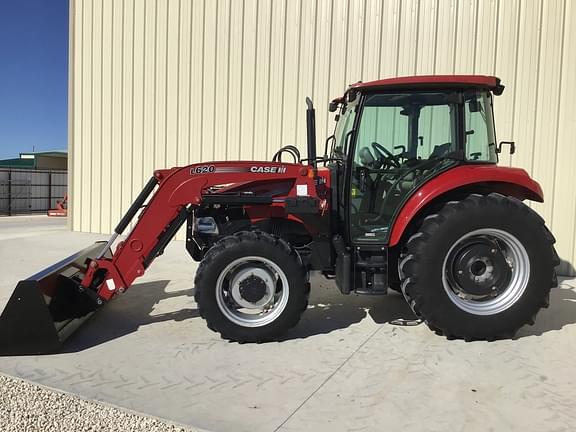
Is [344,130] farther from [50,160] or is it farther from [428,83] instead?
[50,160]

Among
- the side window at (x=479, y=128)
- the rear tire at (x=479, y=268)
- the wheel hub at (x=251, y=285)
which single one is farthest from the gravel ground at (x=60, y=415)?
the side window at (x=479, y=128)

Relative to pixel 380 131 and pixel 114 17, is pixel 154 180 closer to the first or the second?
pixel 380 131

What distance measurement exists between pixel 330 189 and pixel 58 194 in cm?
2165

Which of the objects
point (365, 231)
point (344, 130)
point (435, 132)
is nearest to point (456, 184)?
point (435, 132)

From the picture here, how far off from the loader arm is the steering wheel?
0.65m

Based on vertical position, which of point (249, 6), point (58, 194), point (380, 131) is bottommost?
point (58, 194)

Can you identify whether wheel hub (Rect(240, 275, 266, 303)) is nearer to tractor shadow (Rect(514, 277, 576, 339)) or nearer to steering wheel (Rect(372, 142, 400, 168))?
steering wheel (Rect(372, 142, 400, 168))

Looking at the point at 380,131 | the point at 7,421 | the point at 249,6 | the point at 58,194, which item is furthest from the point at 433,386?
the point at 58,194

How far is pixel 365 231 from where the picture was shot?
14.5ft

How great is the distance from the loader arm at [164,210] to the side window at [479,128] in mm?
1484

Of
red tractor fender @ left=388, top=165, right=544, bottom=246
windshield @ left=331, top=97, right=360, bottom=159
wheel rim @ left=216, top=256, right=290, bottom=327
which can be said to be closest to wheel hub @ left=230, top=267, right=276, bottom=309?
wheel rim @ left=216, top=256, right=290, bottom=327

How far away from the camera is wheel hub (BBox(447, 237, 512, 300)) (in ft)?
13.8

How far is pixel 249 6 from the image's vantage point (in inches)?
350

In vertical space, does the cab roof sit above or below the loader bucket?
above
